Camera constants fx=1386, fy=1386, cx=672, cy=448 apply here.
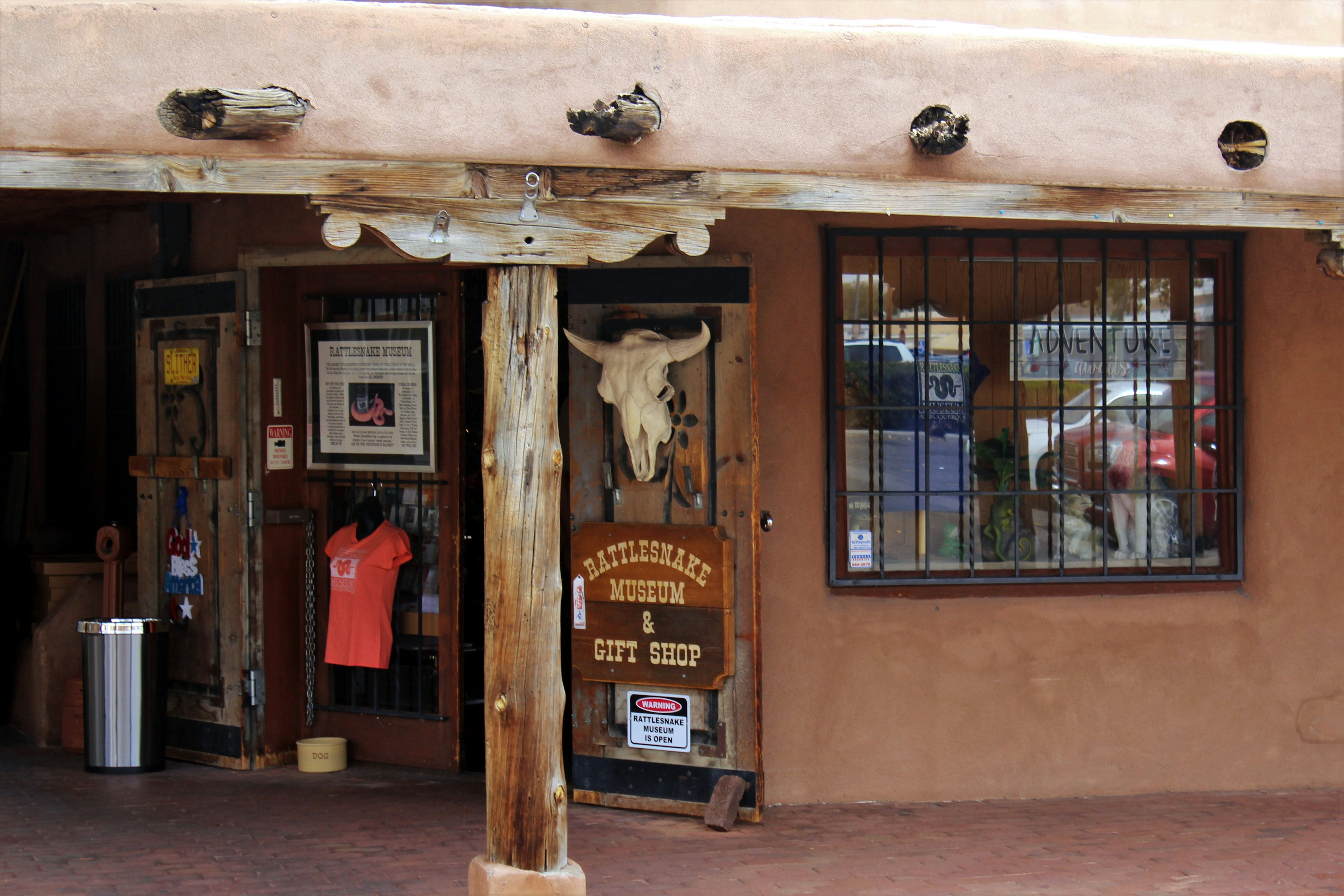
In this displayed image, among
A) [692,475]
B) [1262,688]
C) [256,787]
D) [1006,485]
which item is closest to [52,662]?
[256,787]

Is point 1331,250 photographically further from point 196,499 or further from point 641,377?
point 196,499

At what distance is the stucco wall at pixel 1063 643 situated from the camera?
21.6 ft

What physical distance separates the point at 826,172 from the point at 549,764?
2253 mm

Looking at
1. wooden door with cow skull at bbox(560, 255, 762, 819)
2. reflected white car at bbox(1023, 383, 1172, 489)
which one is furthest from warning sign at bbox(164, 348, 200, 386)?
reflected white car at bbox(1023, 383, 1172, 489)

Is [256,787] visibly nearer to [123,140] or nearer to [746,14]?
[123,140]

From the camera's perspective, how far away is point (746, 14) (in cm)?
522

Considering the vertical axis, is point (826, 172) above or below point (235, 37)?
below

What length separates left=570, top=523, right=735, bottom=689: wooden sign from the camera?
20.4ft

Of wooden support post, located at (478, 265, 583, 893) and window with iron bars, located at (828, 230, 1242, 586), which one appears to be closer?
wooden support post, located at (478, 265, 583, 893)

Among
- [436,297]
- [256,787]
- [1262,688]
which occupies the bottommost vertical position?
[256,787]

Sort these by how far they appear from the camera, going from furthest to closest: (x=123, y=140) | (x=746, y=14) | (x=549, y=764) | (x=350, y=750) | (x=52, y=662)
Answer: (x=52, y=662) < (x=350, y=750) < (x=746, y=14) < (x=549, y=764) < (x=123, y=140)

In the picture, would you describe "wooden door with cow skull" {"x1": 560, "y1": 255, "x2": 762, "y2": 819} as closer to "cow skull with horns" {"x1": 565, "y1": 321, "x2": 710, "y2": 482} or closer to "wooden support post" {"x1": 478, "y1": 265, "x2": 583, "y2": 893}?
"cow skull with horns" {"x1": 565, "y1": 321, "x2": 710, "y2": 482}

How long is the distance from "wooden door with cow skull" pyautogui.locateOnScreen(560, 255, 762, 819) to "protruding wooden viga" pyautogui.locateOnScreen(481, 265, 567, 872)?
1.36 metres

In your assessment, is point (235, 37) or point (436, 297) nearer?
point (235, 37)
